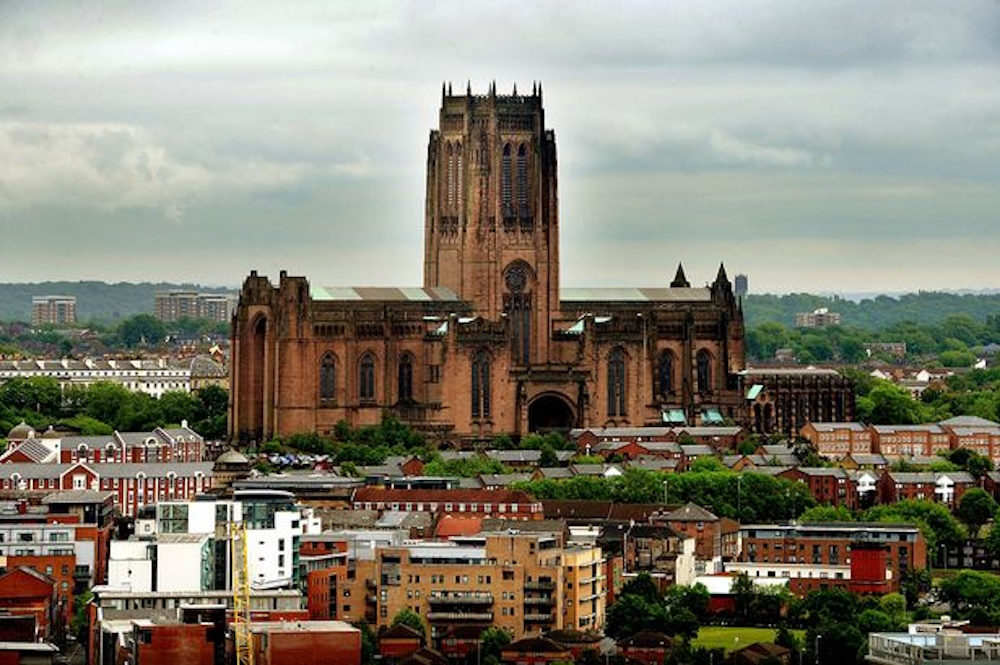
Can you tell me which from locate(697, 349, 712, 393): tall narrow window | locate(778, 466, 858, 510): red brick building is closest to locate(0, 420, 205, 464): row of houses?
locate(778, 466, 858, 510): red brick building

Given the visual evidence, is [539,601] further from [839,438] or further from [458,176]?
[458,176]

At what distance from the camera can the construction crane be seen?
253ft

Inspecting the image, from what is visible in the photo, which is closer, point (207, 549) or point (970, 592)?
point (207, 549)

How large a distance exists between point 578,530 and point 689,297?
60.0 meters

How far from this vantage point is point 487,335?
153 meters

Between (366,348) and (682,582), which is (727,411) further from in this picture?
(682,582)

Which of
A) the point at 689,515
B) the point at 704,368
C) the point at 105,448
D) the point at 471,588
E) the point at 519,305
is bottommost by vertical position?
the point at 471,588

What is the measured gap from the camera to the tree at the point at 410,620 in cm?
8769

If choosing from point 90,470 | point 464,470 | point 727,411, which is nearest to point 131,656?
point 90,470

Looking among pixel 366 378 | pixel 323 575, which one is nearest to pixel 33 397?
pixel 366 378

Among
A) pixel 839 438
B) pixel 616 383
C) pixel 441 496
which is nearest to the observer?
pixel 441 496

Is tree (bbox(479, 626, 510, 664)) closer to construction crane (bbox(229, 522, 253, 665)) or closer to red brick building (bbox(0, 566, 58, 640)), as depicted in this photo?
construction crane (bbox(229, 522, 253, 665))

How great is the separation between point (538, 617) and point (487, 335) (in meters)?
64.4

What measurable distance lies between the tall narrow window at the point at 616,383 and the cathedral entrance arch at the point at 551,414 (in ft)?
6.35
